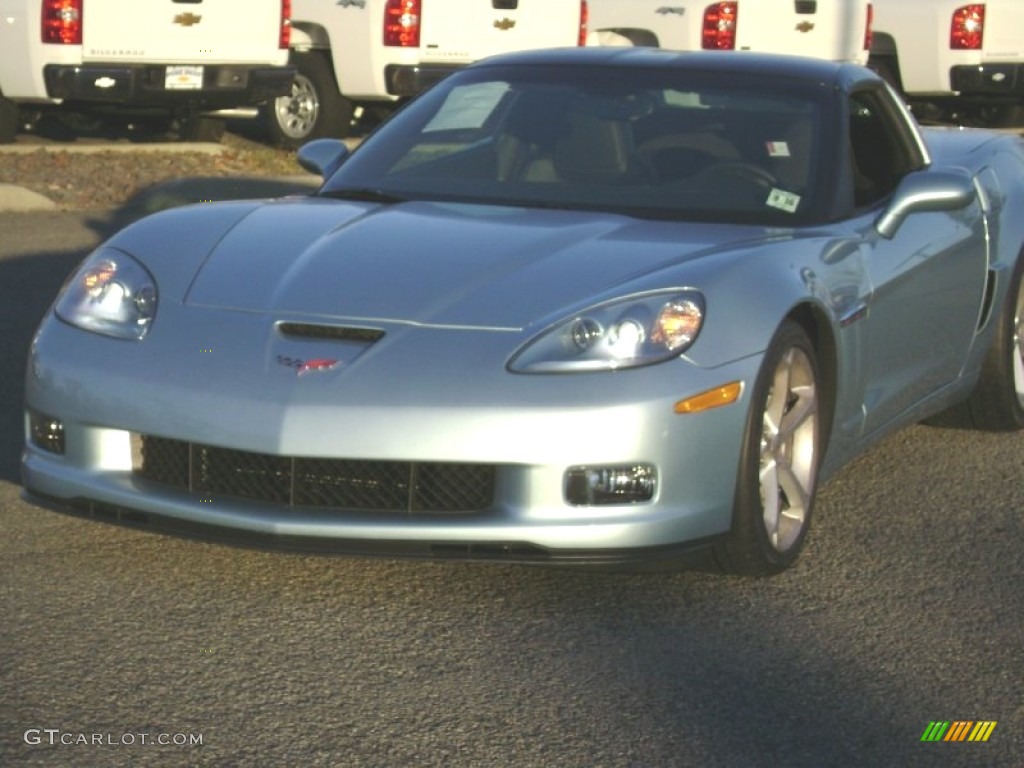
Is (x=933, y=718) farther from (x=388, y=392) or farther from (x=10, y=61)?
(x=10, y=61)

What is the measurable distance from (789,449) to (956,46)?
14902 mm

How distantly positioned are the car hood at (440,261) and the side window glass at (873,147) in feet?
3.83

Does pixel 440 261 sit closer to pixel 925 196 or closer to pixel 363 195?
pixel 363 195

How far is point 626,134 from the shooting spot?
650 centimetres

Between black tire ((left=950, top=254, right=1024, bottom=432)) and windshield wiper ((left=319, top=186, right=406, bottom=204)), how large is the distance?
2.24 m

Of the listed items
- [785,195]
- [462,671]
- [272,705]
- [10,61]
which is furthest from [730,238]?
[10,61]

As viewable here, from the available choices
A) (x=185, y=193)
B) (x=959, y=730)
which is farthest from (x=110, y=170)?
(x=959, y=730)

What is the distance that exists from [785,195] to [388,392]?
1.75 m

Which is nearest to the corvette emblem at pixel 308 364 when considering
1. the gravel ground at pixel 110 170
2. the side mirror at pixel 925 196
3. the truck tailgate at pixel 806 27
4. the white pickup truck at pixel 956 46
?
the side mirror at pixel 925 196

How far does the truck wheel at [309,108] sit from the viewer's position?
59.3 ft

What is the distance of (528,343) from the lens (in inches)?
202

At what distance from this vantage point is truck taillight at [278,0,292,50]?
656 inches

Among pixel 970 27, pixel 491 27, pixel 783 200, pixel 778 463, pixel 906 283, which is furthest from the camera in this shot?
pixel 970 27

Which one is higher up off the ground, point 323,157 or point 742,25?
point 323,157
